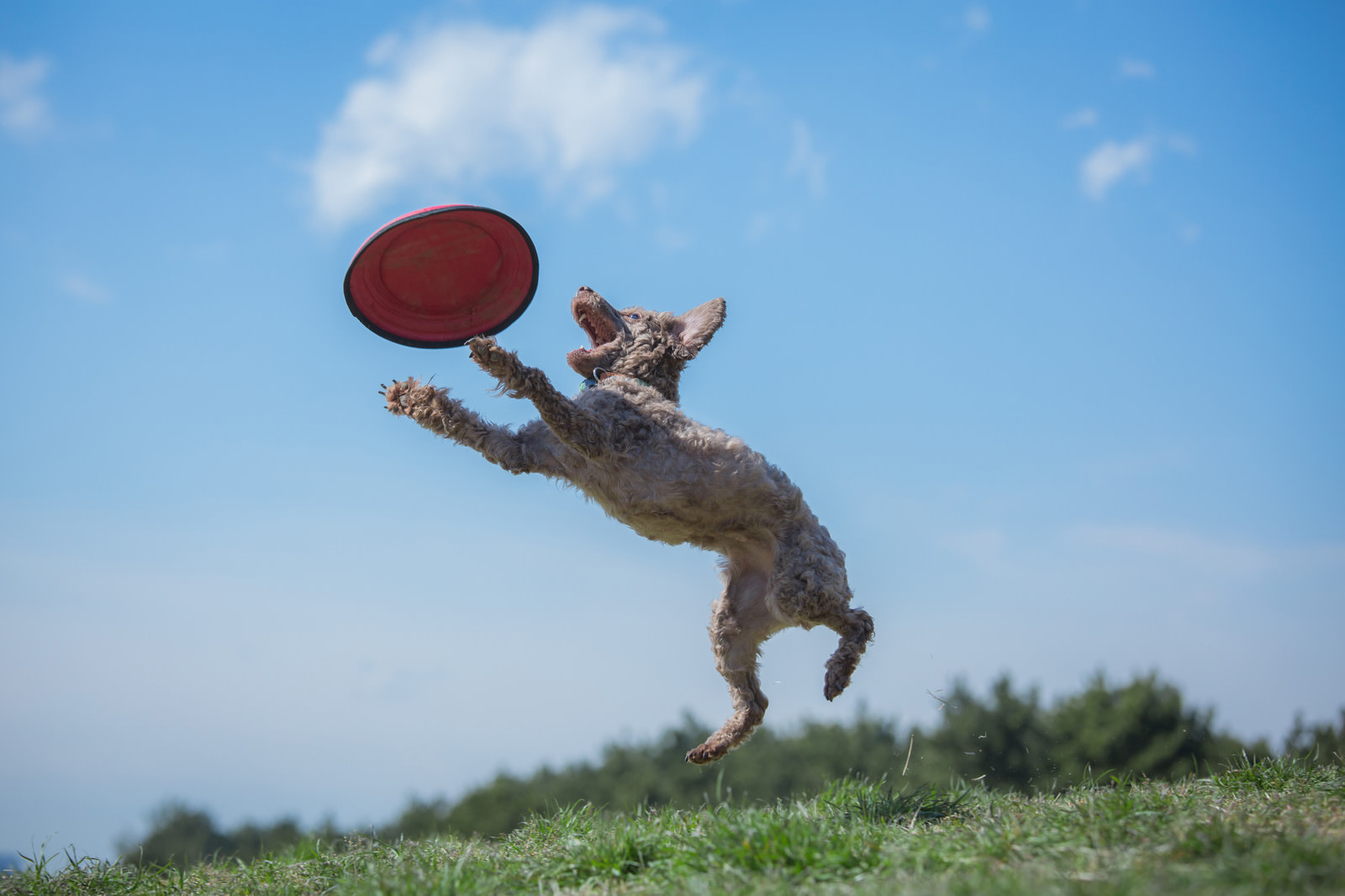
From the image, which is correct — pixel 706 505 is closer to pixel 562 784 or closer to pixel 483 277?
pixel 483 277

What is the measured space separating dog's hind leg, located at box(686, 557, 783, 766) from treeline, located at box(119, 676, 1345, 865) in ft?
34.3

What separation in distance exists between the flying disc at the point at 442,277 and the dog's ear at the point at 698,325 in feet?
3.76

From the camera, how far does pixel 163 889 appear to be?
6.09 meters

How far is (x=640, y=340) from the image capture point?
6.88m

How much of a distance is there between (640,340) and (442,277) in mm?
1438

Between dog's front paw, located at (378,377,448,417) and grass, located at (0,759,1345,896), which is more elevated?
dog's front paw, located at (378,377,448,417)

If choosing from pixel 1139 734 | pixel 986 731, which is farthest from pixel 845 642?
pixel 986 731

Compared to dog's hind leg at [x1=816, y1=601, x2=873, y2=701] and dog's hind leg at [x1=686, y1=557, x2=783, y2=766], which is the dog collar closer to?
dog's hind leg at [x1=686, y1=557, x2=783, y2=766]

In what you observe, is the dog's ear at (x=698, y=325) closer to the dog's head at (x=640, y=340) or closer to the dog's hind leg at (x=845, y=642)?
the dog's head at (x=640, y=340)

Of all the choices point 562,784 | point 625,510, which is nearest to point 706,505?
point 625,510

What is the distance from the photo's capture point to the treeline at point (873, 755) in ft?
78.3

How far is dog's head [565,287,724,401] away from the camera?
6.81 m

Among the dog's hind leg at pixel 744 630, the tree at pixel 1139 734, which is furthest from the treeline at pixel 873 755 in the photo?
the dog's hind leg at pixel 744 630

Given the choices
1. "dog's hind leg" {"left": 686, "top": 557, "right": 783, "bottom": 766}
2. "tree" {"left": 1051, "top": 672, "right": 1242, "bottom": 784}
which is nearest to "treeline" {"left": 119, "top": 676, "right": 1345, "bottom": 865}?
"tree" {"left": 1051, "top": 672, "right": 1242, "bottom": 784}
